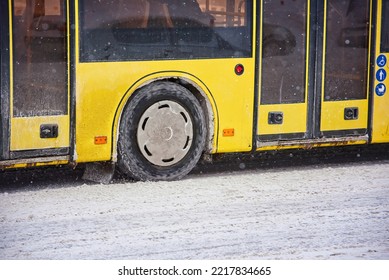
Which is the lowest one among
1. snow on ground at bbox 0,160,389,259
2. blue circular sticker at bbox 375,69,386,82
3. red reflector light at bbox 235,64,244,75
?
snow on ground at bbox 0,160,389,259

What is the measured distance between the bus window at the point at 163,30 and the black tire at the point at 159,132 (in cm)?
38

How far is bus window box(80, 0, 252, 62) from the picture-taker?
920 cm

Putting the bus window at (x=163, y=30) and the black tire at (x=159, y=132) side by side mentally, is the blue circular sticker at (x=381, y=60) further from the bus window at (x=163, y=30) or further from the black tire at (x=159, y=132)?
the black tire at (x=159, y=132)

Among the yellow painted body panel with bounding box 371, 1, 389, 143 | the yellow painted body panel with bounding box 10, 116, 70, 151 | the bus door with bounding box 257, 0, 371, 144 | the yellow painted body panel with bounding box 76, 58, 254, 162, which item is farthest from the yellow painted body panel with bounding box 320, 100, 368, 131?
the yellow painted body panel with bounding box 10, 116, 70, 151

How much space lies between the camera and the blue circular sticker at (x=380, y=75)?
10664 mm

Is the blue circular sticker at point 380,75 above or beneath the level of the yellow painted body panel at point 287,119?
above

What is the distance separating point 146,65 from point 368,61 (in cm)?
252

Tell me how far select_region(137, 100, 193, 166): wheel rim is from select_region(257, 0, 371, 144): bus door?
851 mm

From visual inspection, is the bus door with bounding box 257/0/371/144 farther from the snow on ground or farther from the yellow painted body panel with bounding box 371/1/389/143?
the snow on ground

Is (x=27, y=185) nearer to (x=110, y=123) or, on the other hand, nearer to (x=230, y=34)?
(x=110, y=123)

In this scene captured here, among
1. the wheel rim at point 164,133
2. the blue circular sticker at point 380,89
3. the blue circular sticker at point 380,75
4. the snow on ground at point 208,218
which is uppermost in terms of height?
the blue circular sticker at point 380,75

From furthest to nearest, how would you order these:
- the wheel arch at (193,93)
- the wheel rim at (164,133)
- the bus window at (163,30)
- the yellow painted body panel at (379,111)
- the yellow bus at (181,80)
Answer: the yellow painted body panel at (379,111)
the wheel rim at (164,133)
the wheel arch at (193,93)
the bus window at (163,30)
the yellow bus at (181,80)

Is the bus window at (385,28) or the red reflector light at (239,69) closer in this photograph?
the red reflector light at (239,69)

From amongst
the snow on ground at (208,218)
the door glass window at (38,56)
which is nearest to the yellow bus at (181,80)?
the door glass window at (38,56)
